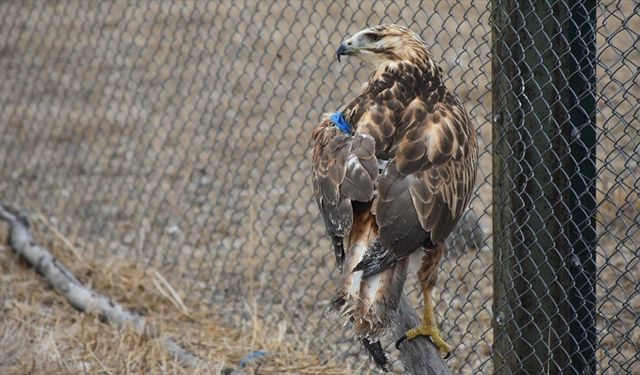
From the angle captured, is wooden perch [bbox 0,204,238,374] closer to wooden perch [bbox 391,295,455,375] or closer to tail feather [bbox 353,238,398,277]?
wooden perch [bbox 391,295,455,375]

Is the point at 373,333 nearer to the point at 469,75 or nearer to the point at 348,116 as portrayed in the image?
the point at 348,116

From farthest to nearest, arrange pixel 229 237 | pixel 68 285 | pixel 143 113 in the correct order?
1. pixel 143 113
2. pixel 229 237
3. pixel 68 285

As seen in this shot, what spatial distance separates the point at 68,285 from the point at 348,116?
289cm

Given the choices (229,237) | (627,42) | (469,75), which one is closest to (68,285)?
(229,237)

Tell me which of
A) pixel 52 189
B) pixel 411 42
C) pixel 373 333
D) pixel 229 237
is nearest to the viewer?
pixel 373 333

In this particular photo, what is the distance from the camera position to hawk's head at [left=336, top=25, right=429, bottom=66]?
14.6 ft

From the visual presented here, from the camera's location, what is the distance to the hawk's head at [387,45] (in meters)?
4.45

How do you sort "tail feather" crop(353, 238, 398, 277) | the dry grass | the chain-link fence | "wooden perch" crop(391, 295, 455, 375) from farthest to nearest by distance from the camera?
the chain-link fence
the dry grass
"wooden perch" crop(391, 295, 455, 375)
"tail feather" crop(353, 238, 398, 277)

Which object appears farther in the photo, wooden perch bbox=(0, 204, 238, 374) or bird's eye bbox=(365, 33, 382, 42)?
wooden perch bbox=(0, 204, 238, 374)

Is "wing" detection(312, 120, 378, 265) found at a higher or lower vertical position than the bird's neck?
lower

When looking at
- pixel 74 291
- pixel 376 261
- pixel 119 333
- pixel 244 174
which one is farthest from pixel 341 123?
pixel 244 174

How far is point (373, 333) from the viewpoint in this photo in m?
3.48

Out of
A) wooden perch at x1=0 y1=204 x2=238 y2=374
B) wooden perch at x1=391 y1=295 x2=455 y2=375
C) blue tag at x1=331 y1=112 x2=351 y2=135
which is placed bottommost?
wooden perch at x1=0 y1=204 x2=238 y2=374

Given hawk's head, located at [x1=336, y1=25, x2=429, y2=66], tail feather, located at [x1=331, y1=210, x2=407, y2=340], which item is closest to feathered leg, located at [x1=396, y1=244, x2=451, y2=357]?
tail feather, located at [x1=331, y1=210, x2=407, y2=340]
